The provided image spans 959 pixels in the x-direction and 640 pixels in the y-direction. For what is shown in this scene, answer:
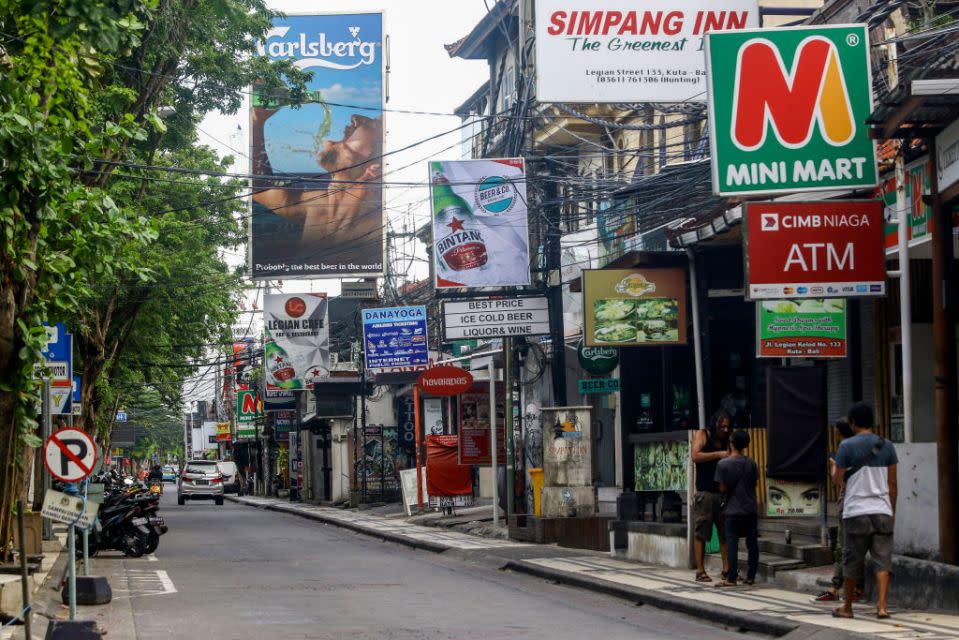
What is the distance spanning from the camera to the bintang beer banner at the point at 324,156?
165 ft

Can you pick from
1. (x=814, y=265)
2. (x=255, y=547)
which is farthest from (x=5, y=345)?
(x=255, y=547)

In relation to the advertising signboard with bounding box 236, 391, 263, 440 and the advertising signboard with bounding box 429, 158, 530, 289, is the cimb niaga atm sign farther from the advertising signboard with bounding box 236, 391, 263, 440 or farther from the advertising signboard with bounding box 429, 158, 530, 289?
the advertising signboard with bounding box 236, 391, 263, 440

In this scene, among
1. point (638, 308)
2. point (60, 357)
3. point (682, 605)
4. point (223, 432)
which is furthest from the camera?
point (223, 432)

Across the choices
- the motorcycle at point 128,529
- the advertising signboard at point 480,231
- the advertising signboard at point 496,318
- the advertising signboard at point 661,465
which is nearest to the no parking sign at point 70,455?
the advertising signboard at point 661,465

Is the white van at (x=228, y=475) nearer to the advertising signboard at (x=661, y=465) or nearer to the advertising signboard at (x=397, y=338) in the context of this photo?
the advertising signboard at (x=397, y=338)

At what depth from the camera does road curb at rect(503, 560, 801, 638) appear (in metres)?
11.7

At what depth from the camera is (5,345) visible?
1501 cm

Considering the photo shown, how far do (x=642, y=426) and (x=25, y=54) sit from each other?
37.8 feet

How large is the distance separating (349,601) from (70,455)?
3602mm

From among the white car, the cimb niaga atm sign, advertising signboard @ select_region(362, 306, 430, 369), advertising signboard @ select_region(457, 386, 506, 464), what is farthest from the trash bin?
the white car

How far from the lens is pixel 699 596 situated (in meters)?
14.0

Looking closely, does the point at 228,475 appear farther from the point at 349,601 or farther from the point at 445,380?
the point at 349,601

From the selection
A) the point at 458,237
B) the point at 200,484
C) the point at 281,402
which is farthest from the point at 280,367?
the point at 458,237

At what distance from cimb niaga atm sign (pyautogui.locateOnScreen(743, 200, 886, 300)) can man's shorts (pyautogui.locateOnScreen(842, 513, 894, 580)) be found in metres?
3.28
